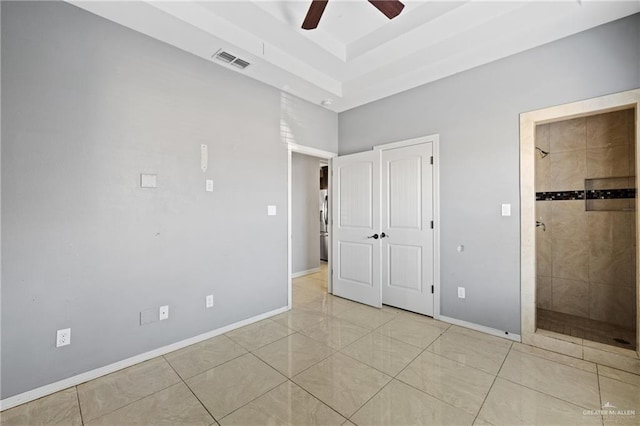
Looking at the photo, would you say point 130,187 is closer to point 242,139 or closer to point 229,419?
point 242,139

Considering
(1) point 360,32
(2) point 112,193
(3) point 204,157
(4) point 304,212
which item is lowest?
(4) point 304,212

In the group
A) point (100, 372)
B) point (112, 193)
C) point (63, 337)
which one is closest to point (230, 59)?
point (112, 193)

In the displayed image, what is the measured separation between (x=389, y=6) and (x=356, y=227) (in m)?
2.65

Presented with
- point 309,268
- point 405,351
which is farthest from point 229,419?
point 309,268

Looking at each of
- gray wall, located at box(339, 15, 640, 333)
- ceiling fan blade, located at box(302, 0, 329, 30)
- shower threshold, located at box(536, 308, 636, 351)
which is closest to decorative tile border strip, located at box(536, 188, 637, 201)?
gray wall, located at box(339, 15, 640, 333)

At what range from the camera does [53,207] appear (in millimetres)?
2020

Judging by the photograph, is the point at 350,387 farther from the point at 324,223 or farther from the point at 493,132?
the point at 324,223

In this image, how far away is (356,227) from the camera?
401 centimetres

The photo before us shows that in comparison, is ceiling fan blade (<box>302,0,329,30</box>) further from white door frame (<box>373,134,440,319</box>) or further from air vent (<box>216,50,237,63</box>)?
white door frame (<box>373,134,440,319</box>)

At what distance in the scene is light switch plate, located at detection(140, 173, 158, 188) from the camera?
7.93 feet

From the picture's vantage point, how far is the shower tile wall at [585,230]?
2988 millimetres

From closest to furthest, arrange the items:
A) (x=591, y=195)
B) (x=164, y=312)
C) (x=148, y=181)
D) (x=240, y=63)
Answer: (x=148, y=181) → (x=164, y=312) → (x=240, y=63) → (x=591, y=195)

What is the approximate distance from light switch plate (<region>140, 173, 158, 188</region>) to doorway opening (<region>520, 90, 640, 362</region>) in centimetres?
354

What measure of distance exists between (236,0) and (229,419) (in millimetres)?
3158
